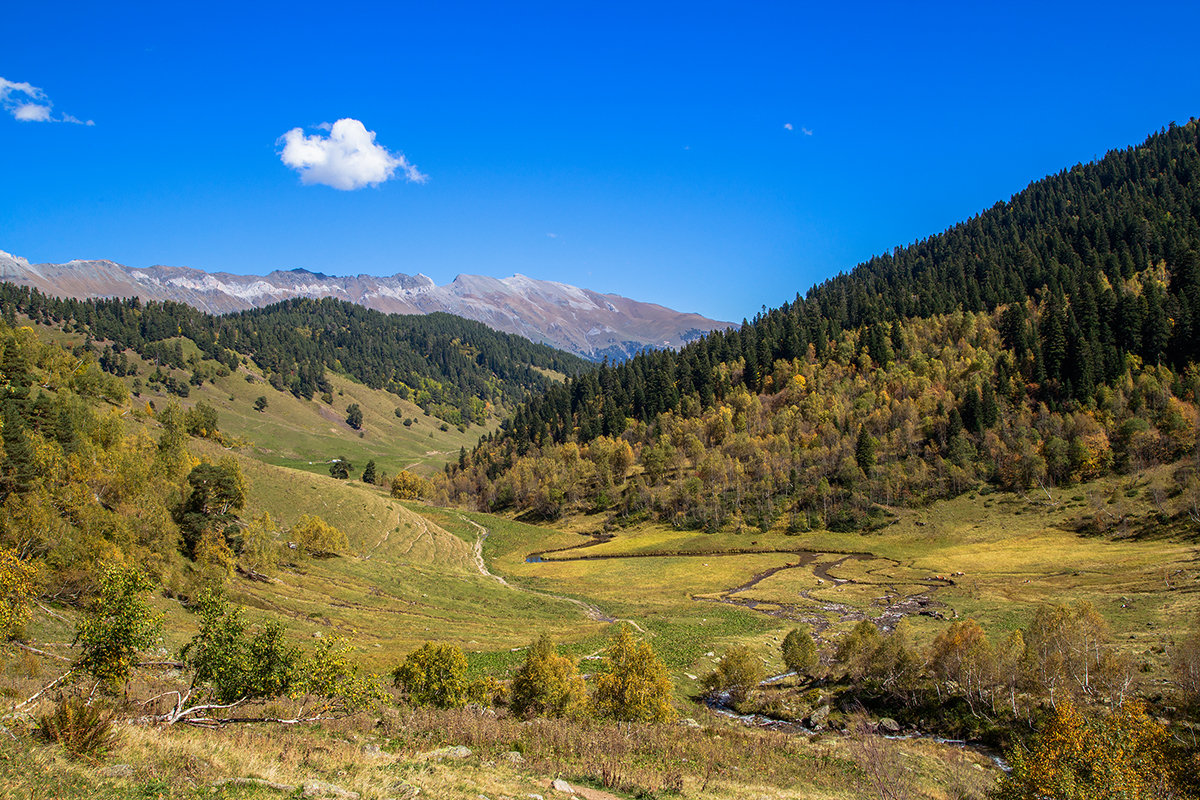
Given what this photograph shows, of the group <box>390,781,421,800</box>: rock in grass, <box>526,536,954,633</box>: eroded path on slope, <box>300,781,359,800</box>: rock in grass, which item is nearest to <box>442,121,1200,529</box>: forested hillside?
<box>526,536,954,633</box>: eroded path on slope

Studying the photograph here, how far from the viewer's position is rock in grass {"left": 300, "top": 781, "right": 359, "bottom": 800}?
16906 millimetres

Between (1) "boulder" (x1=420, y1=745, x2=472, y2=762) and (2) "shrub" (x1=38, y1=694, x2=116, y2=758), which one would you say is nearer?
(2) "shrub" (x1=38, y1=694, x2=116, y2=758)

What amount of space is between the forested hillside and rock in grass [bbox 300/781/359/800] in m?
126

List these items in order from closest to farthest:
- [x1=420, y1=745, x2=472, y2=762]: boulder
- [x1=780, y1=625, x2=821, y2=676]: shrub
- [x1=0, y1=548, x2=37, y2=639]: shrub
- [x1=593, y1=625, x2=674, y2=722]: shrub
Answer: [x1=420, y1=745, x2=472, y2=762]: boulder
[x1=0, y1=548, x2=37, y2=639]: shrub
[x1=593, y1=625, x2=674, y2=722]: shrub
[x1=780, y1=625, x2=821, y2=676]: shrub

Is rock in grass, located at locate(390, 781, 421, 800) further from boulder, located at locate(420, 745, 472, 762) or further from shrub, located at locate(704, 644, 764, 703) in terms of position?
shrub, located at locate(704, 644, 764, 703)

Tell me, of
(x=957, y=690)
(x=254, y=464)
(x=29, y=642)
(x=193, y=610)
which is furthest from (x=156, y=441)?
(x=957, y=690)

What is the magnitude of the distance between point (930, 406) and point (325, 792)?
159 metres

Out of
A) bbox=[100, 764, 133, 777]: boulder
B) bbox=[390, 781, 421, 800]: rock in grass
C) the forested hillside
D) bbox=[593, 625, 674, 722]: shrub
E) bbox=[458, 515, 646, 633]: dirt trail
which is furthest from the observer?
the forested hillside

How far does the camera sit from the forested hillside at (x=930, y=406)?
127375 mm

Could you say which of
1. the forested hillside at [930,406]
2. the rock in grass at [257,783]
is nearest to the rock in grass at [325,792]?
the rock in grass at [257,783]

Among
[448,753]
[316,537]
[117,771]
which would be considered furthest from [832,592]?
[117,771]

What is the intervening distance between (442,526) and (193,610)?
89213 mm

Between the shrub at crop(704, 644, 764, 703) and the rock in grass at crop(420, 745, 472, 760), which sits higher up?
the rock in grass at crop(420, 745, 472, 760)

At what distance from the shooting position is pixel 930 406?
148 meters
